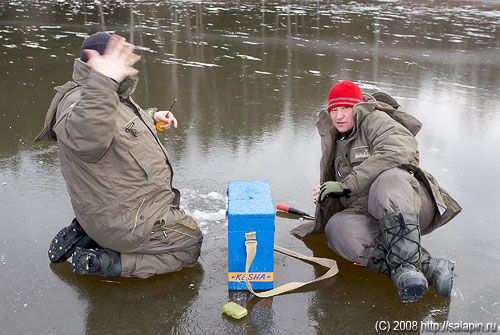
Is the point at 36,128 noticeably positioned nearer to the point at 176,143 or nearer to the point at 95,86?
the point at 176,143

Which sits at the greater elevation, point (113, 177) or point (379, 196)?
point (113, 177)

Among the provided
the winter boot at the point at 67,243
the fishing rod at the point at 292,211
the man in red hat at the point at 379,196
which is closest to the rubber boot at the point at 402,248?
the man in red hat at the point at 379,196

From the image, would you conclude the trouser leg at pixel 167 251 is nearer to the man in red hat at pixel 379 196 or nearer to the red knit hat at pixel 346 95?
the man in red hat at pixel 379 196

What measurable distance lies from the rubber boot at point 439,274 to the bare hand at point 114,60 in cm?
213

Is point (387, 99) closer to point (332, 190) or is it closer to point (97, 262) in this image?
point (332, 190)

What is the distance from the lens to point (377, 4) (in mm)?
21922

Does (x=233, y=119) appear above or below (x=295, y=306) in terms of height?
above

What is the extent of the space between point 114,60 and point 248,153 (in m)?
2.67

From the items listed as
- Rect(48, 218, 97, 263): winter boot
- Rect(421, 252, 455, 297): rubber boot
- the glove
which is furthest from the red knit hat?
Rect(48, 218, 97, 263): winter boot

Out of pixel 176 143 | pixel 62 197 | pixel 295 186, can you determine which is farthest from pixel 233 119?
pixel 62 197

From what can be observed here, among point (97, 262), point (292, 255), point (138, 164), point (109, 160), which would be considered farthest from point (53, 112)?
point (292, 255)

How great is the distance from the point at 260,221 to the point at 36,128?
12.5 ft

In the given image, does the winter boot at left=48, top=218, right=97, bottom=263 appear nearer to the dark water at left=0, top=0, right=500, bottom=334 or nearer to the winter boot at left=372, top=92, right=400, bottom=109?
the dark water at left=0, top=0, right=500, bottom=334

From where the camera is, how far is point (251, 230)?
2.93 meters
